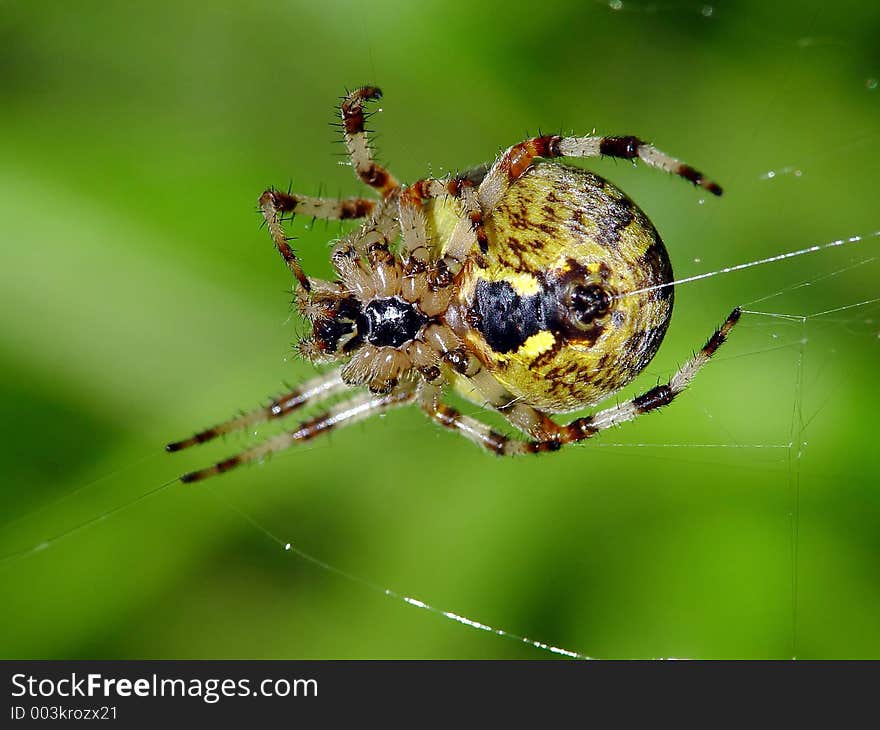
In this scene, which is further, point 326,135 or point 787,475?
point 326,135

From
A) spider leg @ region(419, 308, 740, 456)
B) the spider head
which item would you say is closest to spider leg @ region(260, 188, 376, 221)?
the spider head

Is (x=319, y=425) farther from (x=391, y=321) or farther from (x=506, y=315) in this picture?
(x=506, y=315)

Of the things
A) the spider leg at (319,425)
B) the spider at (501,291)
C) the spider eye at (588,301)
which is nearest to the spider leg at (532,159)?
the spider at (501,291)

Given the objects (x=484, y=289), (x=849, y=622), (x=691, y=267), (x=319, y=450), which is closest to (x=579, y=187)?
(x=484, y=289)

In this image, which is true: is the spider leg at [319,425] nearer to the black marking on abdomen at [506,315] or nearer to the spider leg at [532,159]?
the black marking on abdomen at [506,315]

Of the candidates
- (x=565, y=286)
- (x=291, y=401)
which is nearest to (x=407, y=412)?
(x=291, y=401)

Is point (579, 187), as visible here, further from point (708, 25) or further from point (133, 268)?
point (133, 268)
